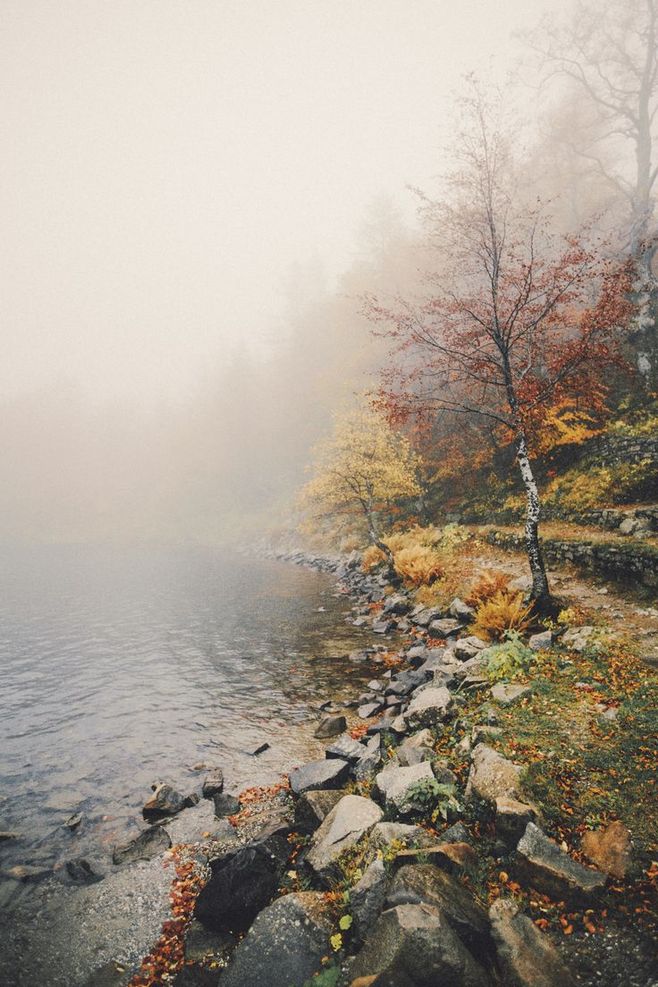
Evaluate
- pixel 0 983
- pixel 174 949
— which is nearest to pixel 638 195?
pixel 174 949

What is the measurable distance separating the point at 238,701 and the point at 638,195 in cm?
2736

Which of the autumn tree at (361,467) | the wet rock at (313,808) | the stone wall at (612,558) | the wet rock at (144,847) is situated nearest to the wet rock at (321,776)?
the wet rock at (313,808)

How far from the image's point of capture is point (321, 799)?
6.46 meters

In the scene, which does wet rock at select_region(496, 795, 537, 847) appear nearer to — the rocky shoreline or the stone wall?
the rocky shoreline

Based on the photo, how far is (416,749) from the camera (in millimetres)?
6738

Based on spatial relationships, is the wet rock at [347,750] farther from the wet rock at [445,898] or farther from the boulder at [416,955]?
the boulder at [416,955]

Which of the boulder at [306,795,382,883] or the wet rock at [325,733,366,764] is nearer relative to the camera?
the boulder at [306,795,382,883]

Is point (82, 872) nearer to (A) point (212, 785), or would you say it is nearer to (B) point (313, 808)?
(A) point (212, 785)

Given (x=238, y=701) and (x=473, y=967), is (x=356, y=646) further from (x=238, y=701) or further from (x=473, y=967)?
(x=473, y=967)

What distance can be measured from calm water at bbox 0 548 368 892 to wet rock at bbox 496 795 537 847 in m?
4.97

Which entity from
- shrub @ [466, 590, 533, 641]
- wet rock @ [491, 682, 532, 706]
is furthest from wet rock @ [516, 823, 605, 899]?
shrub @ [466, 590, 533, 641]

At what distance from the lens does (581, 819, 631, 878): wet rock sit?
414cm

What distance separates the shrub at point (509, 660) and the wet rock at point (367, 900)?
4580 mm

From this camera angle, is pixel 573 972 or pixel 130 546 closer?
pixel 573 972
